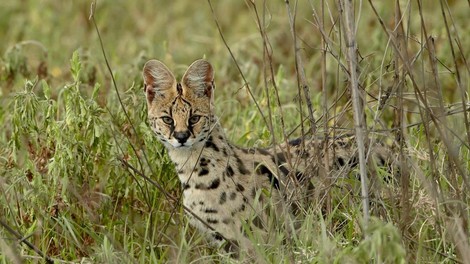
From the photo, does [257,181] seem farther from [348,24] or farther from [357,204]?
[348,24]

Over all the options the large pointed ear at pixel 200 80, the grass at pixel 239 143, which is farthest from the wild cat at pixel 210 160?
the grass at pixel 239 143

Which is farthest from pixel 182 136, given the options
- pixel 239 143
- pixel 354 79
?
pixel 354 79

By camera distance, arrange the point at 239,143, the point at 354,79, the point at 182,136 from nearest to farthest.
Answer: the point at 354,79
the point at 182,136
the point at 239,143

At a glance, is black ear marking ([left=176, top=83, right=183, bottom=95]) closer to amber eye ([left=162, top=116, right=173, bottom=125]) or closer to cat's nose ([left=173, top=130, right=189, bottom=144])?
amber eye ([left=162, top=116, right=173, bottom=125])

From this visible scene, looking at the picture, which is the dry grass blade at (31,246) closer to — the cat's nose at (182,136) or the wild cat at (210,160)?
the wild cat at (210,160)

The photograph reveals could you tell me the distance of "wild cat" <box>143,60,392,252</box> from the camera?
17.0 feet

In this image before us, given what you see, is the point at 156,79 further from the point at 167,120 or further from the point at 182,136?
the point at 182,136

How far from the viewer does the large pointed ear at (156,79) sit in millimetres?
5398

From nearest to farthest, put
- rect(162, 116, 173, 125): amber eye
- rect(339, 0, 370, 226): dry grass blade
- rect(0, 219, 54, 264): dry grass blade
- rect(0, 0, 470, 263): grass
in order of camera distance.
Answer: rect(339, 0, 370, 226): dry grass blade
rect(0, 0, 470, 263): grass
rect(0, 219, 54, 264): dry grass blade
rect(162, 116, 173, 125): amber eye

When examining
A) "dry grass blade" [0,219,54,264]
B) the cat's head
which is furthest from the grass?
the cat's head

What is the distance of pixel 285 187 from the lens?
481 cm

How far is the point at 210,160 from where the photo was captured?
5309 millimetres

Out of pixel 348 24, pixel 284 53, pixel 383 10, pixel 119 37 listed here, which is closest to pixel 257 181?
pixel 348 24

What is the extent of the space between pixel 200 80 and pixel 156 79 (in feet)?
0.68
